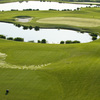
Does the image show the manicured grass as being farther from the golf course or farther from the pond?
the pond

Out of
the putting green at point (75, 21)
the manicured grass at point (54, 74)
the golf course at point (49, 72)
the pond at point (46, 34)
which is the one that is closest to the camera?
the manicured grass at point (54, 74)

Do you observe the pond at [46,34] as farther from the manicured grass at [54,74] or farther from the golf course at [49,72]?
the manicured grass at [54,74]

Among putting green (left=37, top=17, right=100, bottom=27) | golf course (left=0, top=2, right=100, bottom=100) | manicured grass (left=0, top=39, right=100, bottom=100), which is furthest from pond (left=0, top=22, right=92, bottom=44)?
manicured grass (left=0, top=39, right=100, bottom=100)

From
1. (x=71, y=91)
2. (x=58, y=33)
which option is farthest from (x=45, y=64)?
(x=58, y=33)

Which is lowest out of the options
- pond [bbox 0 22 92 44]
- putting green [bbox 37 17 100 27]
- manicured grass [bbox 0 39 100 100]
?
manicured grass [bbox 0 39 100 100]

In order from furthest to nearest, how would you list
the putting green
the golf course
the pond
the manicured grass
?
the putting green, the pond, the golf course, the manicured grass

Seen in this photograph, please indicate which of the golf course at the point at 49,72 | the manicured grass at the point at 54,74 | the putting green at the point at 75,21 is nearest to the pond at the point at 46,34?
the putting green at the point at 75,21

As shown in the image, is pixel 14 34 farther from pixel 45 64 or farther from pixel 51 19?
pixel 45 64

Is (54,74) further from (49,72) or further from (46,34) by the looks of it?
(46,34)
